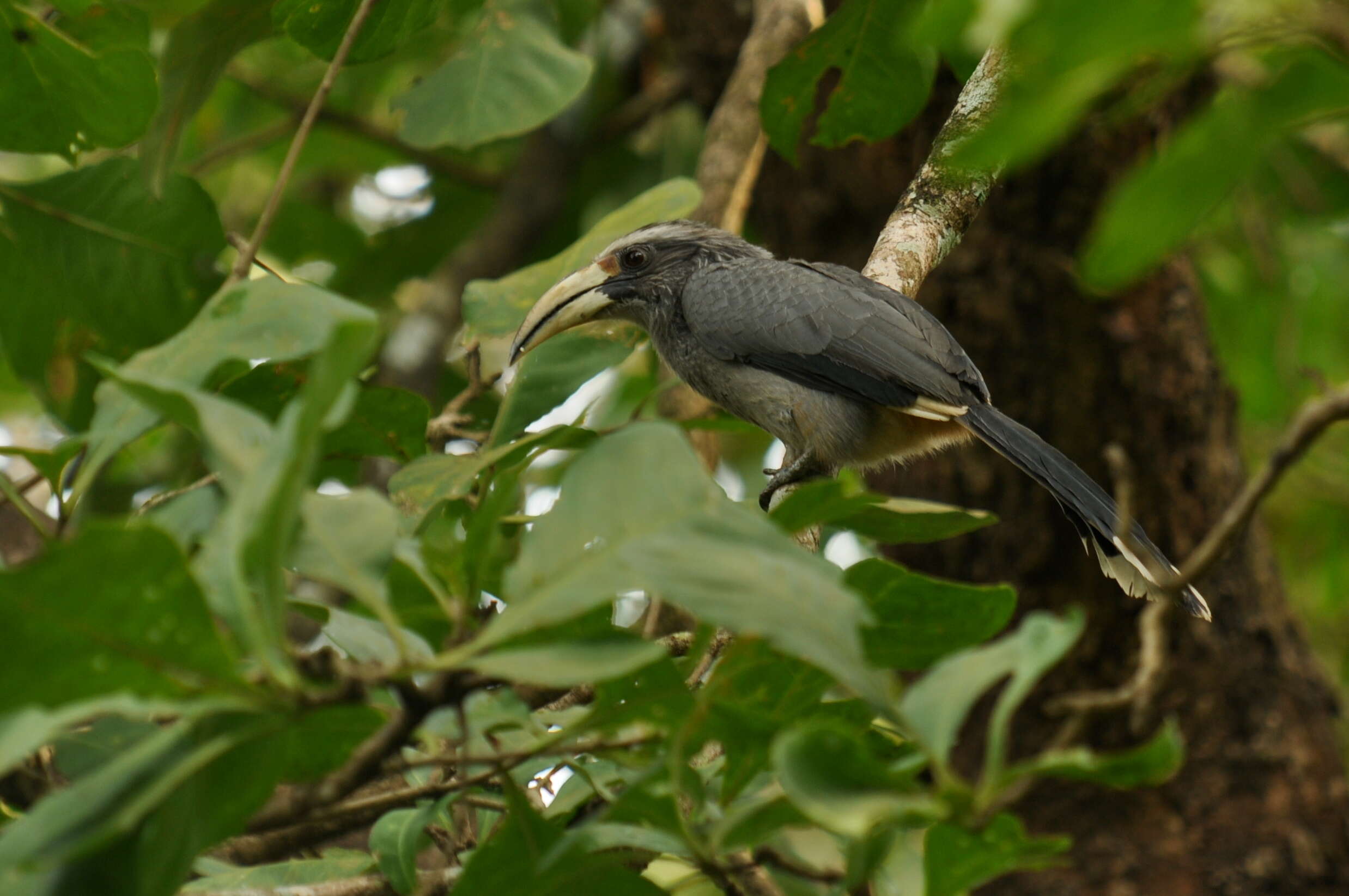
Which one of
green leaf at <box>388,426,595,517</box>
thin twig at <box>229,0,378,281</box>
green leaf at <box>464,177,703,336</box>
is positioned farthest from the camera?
green leaf at <box>464,177,703,336</box>

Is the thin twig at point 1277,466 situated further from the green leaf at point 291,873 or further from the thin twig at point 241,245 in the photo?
the thin twig at point 241,245

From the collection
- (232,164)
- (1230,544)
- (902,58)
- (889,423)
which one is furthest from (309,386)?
(232,164)

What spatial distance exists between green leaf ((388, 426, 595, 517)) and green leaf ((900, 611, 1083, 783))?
3.33 feet

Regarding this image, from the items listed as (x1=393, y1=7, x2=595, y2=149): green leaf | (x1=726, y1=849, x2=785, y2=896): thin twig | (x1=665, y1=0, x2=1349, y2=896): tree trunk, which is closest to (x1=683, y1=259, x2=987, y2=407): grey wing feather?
(x1=393, y1=7, x2=595, y2=149): green leaf

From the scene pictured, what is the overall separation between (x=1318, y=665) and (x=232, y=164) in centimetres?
511

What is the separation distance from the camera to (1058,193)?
13.9ft

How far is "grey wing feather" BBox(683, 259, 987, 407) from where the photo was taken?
10.7 ft

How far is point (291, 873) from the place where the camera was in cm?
177

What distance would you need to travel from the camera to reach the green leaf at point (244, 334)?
1335mm

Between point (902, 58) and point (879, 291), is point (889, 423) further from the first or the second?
point (902, 58)

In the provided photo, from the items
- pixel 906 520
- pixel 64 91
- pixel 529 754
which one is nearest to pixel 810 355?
pixel 906 520

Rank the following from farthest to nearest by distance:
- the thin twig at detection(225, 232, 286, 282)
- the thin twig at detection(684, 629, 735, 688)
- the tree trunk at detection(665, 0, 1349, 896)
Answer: the tree trunk at detection(665, 0, 1349, 896) < the thin twig at detection(225, 232, 286, 282) < the thin twig at detection(684, 629, 735, 688)

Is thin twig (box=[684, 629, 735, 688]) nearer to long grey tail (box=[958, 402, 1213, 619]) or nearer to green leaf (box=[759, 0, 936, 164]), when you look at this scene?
long grey tail (box=[958, 402, 1213, 619])

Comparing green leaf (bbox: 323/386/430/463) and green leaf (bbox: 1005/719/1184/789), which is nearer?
green leaf (bbox: 1005/719/1184/789)
